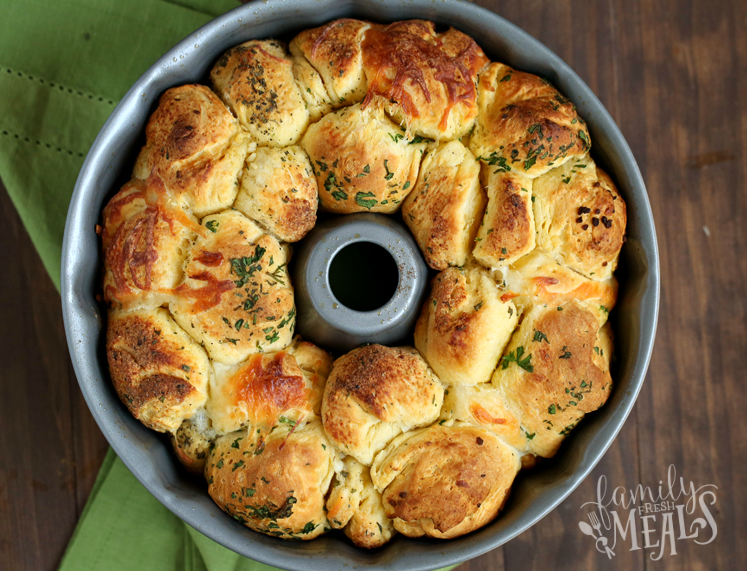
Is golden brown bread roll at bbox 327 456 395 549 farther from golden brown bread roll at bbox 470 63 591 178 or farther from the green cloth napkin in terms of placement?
golden brown bread roll at bbox 470 63 591 178

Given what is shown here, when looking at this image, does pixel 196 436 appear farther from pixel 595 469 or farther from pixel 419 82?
pixel 595 469

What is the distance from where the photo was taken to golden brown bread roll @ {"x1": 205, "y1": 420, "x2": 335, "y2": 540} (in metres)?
1.91

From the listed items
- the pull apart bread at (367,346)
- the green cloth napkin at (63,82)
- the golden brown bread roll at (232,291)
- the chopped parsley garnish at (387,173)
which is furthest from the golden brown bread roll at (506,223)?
the green cloth napkin at (63,82)

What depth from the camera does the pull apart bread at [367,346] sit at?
1.92 meters

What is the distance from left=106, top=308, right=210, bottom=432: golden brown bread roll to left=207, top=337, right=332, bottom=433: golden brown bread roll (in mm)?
68

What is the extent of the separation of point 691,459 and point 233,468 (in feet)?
7.21

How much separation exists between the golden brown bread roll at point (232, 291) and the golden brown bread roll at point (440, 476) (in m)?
0.57

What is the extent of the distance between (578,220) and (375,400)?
2.87ft

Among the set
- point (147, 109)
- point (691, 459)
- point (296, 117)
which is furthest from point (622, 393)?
point (147, 109)

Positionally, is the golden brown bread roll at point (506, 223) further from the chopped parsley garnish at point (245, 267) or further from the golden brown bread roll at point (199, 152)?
the golden brown bread roll at point (199, 152)

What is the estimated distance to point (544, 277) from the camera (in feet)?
6.44

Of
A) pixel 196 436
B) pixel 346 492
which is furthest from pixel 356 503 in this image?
pixel 196 436

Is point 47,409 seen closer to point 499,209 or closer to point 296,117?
point 296,117

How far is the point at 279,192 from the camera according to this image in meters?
1.92
